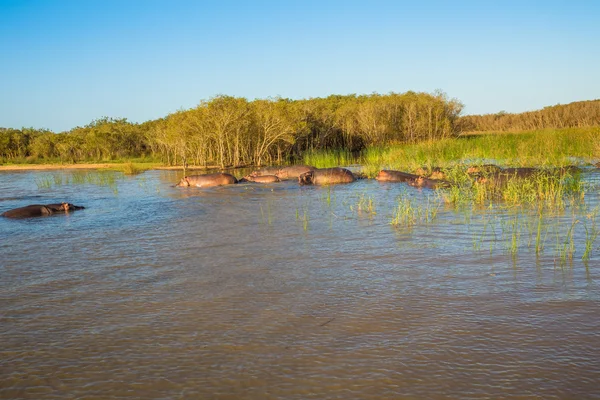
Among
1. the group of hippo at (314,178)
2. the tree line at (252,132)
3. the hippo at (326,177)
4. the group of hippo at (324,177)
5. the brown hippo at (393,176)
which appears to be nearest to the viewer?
the group of hippo at (324,177)

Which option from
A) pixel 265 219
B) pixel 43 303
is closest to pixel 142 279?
pixel 43 303

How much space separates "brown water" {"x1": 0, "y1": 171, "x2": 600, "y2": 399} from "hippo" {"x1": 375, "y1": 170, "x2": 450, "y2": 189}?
6.48m

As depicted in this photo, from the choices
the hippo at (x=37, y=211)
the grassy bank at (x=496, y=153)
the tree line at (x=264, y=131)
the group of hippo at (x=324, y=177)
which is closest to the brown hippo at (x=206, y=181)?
the group of hippo at (x=324, y=177)

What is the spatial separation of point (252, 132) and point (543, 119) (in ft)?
112

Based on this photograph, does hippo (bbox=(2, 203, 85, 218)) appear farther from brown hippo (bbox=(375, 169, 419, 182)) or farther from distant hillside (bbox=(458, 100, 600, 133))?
distant hillside (bbox=(458, 100, 600, 133))

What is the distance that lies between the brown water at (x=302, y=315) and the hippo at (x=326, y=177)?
11.0 meters

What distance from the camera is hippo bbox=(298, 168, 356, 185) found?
71.3 feet

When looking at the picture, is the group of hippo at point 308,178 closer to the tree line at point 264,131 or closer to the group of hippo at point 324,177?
the group of hippo at point 324,177

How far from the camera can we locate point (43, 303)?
6336mm

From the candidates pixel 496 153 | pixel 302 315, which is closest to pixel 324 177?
pixel 496 153

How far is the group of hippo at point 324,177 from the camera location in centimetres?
1471

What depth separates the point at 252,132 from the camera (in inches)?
1492

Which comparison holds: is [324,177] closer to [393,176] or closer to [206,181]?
[393,176]

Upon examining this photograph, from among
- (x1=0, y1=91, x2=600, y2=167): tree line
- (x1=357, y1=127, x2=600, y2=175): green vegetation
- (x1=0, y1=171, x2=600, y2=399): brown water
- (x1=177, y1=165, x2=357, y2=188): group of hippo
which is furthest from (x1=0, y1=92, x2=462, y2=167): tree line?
(x1=0, y1=171, x2=600, y2=399): brown water
